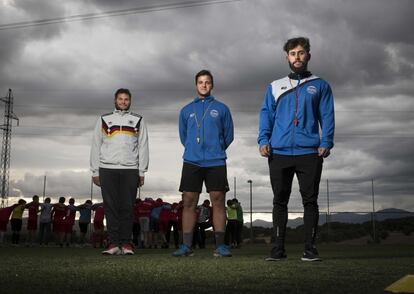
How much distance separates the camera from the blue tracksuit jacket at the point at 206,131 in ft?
21.3

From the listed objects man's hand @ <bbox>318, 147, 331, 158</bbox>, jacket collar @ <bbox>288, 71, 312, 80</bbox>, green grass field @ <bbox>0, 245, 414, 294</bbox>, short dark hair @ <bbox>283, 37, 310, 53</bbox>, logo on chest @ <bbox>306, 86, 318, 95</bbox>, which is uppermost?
short dark hair @ <bbox>283, 37, 310, 53</bbox>

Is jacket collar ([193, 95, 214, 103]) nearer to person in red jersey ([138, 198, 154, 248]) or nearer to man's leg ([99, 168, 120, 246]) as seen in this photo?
man's leg ([99, 168, 120, 246])

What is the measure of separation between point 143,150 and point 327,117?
264cm

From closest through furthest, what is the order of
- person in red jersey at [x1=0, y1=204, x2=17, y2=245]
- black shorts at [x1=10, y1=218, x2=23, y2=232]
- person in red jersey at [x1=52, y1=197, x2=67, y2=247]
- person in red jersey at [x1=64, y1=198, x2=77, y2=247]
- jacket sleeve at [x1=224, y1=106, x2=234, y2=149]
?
jacket sleeve at [x1=224, y1=106, x2=234, y2=149], person in red jersey at [x1=52, y1=197, x2=67, y2=247], person in red jersey at [x1=64, y1=198, x2=77, y2=247], black shorts at [x1=10, y1=218, x2=23, y2=232], person in red jersey at [x1=0, y1=204, x2=17, y2=245]

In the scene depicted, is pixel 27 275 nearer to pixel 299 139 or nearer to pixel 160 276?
pixel 160 276

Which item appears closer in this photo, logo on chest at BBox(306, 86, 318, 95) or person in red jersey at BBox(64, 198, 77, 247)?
logo on chest at BBox(306, 86, 318, 95)

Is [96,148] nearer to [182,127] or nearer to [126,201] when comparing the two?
[126,201]

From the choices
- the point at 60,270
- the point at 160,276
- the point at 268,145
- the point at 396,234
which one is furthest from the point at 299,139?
the point at 396,234

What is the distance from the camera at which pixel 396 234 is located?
32.2m

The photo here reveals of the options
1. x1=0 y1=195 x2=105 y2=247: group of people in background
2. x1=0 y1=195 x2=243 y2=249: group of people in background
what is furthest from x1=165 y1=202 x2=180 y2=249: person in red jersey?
x1=0 y1=195 x2=105 y2=247: group of people in background

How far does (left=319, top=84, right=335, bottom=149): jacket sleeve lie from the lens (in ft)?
17.6

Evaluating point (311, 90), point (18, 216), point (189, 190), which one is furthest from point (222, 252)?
point (18, 216)

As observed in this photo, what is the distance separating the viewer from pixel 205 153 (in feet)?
21.3

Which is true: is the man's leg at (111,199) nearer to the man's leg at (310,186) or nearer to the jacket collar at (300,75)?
the man's leg at (310,186)
